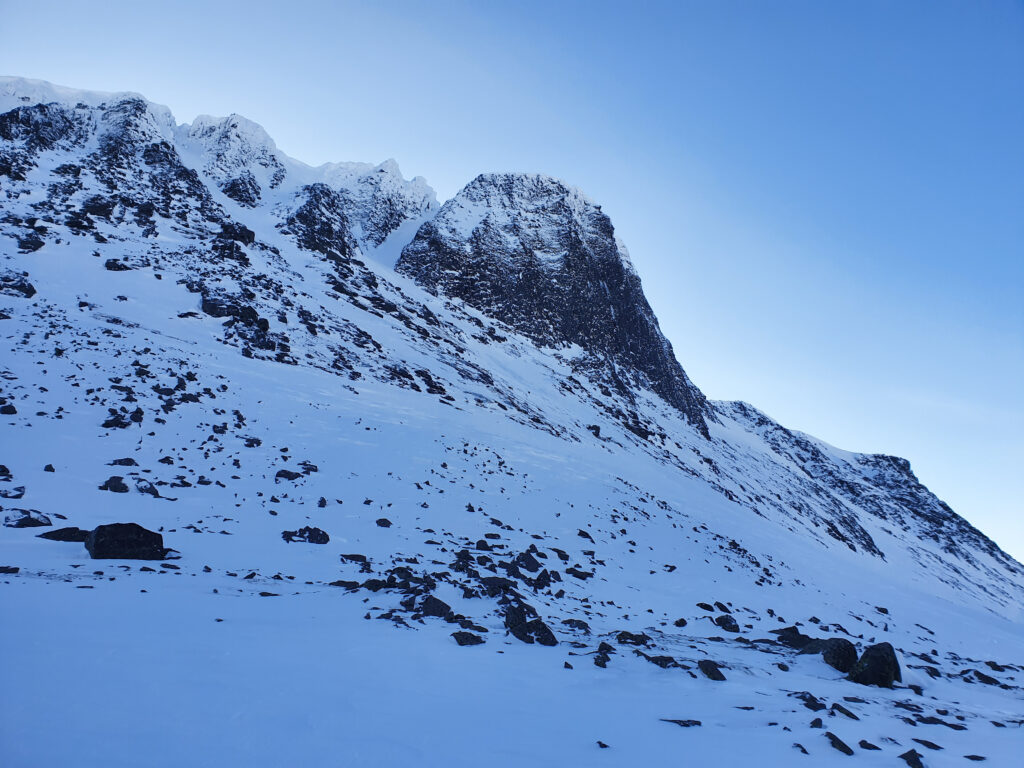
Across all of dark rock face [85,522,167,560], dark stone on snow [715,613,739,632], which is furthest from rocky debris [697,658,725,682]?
dark rock face [85,522,167,560]

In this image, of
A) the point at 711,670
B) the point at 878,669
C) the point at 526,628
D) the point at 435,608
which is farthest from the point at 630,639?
the point at 878,669

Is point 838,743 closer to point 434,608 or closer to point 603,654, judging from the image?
point 603,654

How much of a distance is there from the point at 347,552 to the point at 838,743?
1049 centimetres

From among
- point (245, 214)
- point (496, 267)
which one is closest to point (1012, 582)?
point (496, 267)

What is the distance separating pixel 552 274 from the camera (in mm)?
73312

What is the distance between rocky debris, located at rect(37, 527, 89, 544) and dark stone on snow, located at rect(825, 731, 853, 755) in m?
13.1

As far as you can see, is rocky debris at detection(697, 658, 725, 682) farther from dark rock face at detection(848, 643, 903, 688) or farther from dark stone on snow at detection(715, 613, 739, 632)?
dark stone on snow at detection(715, 613, 739, 632)

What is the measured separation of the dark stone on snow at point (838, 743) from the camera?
670 centimetres

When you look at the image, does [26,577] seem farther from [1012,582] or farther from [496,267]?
[1012,582]

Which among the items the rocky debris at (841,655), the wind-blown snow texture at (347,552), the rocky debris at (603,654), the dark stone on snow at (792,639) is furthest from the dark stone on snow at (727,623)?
the rocky debris at (603,654)

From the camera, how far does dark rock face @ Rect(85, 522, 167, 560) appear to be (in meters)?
9.43

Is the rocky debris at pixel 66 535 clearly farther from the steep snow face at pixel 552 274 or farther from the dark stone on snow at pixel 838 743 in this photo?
the steep snow face at pixel 552 274

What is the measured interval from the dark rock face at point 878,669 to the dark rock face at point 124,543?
14839 millimetres

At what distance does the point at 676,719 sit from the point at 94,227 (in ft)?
140
